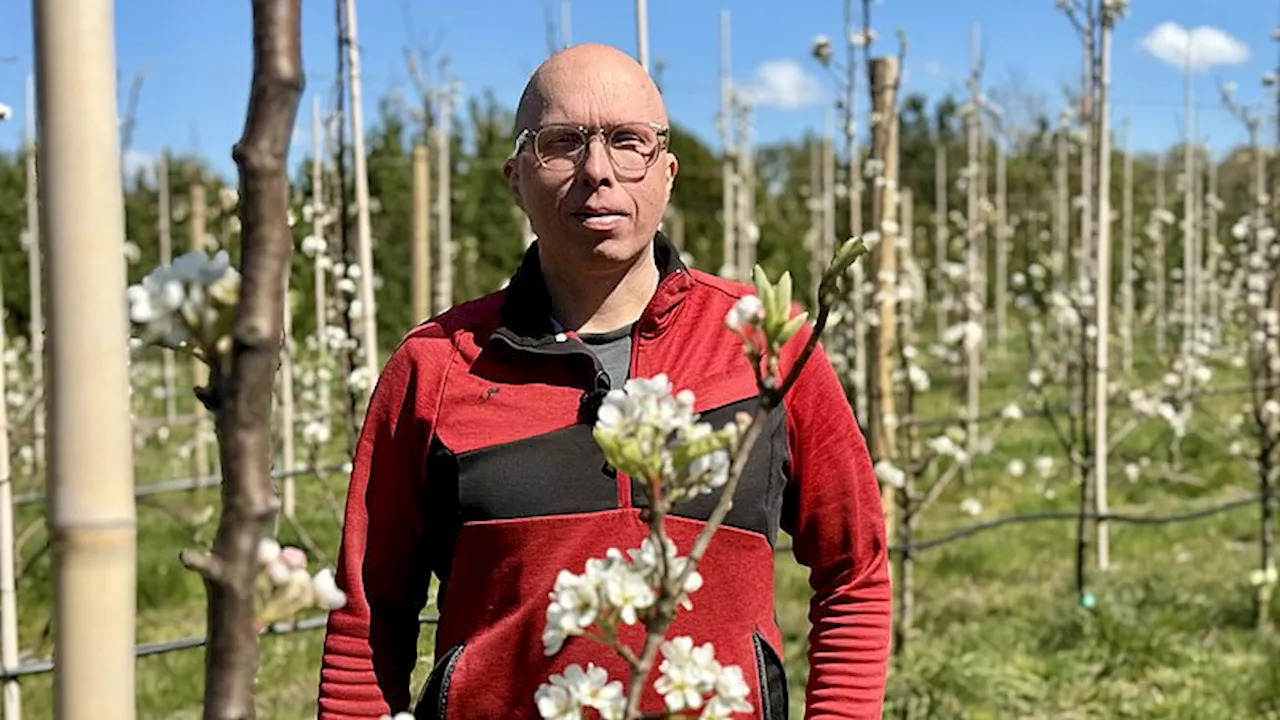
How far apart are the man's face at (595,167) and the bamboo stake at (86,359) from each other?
91cm

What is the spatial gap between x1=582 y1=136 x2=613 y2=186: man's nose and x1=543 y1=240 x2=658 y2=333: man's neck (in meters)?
0.18

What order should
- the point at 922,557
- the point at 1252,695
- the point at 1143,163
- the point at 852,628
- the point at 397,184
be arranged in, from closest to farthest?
1. the point at 852,628
2. the point at 1252,695
3. the point at 922,557
4. the point at 397,184
5. the point at 1143,163

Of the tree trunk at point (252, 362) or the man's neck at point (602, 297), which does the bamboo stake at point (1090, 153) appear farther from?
the tree trunk at point (252, 362)

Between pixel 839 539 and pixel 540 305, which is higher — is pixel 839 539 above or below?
below

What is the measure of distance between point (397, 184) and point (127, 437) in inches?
615

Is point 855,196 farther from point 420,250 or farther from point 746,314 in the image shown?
point 746,314

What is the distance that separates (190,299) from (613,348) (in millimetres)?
1075

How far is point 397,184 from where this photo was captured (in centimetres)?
1578

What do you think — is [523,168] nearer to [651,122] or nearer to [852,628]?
[651,122]

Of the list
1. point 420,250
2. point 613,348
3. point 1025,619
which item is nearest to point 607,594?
point 613,348

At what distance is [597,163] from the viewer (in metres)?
1.42

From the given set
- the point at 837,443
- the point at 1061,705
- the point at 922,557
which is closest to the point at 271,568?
the point at 837,443

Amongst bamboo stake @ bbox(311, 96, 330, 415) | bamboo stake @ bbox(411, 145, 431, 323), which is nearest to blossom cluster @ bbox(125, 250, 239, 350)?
bamboo stake @ bbox(311, 96, 330, 415)

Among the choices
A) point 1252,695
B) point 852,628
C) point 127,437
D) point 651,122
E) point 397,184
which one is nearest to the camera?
point 127,437
